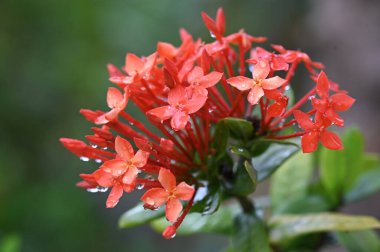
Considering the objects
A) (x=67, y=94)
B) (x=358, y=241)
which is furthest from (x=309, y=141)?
(x=67, y=94)

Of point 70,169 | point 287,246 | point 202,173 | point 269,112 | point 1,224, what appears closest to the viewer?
point 269,112

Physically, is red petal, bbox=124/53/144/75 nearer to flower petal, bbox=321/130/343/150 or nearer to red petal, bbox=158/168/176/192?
red petal, bbox=158/168/176/192

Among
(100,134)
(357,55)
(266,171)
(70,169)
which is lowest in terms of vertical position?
(70,169)

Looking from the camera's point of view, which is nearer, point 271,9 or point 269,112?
point 269,112

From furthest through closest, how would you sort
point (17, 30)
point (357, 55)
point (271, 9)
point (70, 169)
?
point (271, 9) < point (357, 55) < point (70, 169) < point (17, 30)

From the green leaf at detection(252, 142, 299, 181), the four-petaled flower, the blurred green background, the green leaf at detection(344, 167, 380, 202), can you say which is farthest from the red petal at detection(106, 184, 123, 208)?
the blurred green background

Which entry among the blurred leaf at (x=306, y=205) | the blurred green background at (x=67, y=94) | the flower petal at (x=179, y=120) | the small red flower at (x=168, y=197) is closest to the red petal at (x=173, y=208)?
the small red flower at (x=168, y=197)

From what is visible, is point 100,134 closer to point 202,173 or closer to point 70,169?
point 202,173

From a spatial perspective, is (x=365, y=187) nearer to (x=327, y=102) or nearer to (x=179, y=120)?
(x=327, y=102)

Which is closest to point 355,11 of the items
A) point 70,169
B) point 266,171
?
point 70,169
